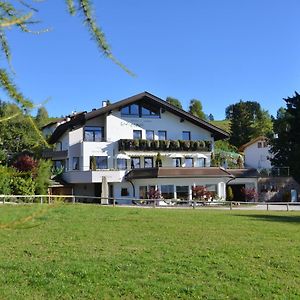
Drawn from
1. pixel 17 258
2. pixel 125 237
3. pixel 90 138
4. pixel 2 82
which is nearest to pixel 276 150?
pixel 90 138

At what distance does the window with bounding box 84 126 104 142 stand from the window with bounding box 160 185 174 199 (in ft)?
21.7

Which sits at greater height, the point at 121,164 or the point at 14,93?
the point at 121,164

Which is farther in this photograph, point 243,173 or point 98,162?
point 243,173

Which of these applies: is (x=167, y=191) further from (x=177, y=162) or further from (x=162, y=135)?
(x=162, y=135)

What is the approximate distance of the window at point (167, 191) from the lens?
39.8m

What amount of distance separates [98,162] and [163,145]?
572 centimetres

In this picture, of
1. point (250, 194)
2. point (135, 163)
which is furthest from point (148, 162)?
point (250, 194)

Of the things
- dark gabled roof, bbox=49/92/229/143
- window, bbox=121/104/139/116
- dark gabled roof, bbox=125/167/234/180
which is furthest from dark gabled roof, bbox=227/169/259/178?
window, bbox=121/104/139/116

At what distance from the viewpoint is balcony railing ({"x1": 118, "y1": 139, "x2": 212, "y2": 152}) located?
40594 mm

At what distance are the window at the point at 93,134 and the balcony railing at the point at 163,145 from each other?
1939 millimetres

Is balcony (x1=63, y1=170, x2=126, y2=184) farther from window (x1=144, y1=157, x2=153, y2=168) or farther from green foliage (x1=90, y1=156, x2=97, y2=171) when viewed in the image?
window (x1=144, y1=157, x2=153, y2=168)

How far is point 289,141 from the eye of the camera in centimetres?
4547

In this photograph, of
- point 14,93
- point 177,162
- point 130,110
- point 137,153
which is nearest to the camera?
point 14,93

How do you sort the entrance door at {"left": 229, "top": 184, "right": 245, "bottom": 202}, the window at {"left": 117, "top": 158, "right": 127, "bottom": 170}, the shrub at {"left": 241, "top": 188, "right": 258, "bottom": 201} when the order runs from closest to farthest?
the window at {"left": 117, "top": 158, "right": 127, "bottom": 170}
the shrub at {"left": 241, "top": 188, "right": 258, "bottom": 201}
the entrance door at {"left": 229, "top": 184, "right": 245, "bottom": 202}
